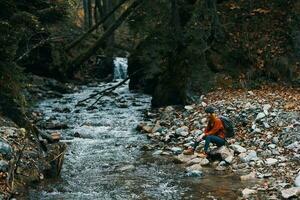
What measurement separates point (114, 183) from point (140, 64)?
49.5ft

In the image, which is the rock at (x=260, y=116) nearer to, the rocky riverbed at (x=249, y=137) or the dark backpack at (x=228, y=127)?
the rocky riverbed at (x=249, y=137)

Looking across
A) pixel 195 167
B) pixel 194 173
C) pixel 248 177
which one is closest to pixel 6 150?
pixel 194 173

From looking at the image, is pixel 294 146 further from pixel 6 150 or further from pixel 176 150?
pixel 6 150

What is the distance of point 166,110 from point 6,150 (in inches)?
360

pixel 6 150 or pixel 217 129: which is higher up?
pixel 6 150

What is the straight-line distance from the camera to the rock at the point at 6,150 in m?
8.88

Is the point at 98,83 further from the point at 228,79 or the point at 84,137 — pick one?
the point at 84,137

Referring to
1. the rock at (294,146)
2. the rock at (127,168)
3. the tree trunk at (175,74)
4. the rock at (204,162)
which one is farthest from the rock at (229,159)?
the tree trunk at (175,74)

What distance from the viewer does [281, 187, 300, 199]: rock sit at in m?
8.37

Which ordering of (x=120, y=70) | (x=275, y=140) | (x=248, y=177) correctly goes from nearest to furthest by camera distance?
Result: (x=248, y=177) < (x=275, y=140) < (x=120, y=70)

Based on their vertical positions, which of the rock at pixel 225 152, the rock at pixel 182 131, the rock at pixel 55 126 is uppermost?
the rock at pixel 225 152

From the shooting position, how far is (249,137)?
1289cm

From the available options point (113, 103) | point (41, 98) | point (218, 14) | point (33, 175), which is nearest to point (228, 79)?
point (218, 14)

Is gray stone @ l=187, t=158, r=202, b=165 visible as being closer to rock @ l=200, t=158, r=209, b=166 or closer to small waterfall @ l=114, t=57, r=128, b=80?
rock @ l=200, t=158, r=209, b=166
